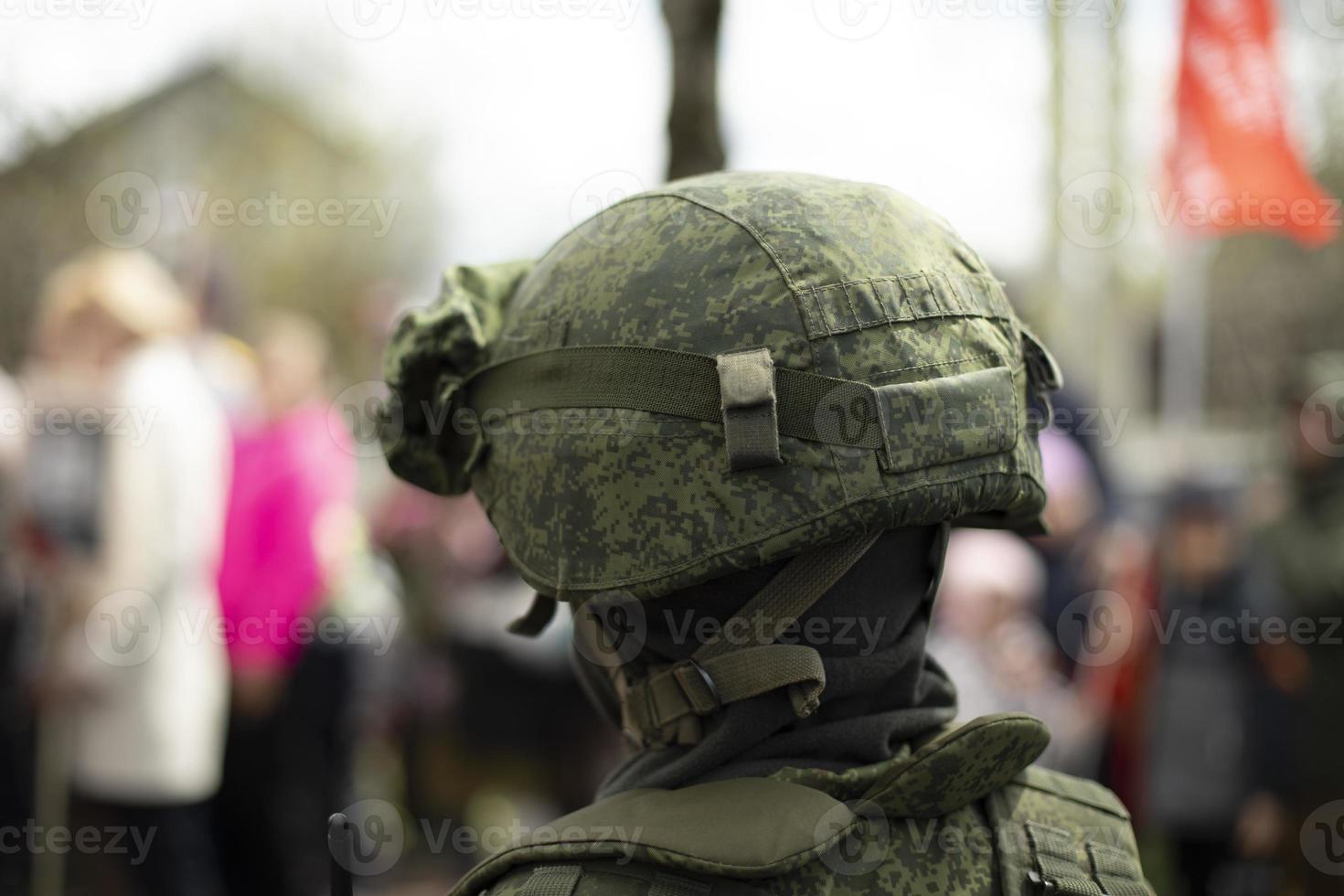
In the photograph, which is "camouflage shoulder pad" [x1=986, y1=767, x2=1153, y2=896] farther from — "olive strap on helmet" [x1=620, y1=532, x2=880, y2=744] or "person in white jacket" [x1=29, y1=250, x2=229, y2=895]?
"person in white jacket" [x1=29, y1=250, x2=229, y2=895]

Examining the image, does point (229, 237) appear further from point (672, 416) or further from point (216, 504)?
point (672, 416)

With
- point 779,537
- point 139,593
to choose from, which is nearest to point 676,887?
point 779,537

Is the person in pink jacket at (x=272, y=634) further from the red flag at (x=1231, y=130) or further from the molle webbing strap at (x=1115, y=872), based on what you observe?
the red flag at (x=1231, y=130)

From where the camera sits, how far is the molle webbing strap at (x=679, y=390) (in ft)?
5.33

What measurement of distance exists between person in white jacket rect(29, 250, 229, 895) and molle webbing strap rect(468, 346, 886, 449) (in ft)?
8.11

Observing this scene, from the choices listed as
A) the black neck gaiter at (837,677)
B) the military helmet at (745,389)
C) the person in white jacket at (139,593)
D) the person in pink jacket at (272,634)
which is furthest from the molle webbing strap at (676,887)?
the person in pink jacket at (272,634)

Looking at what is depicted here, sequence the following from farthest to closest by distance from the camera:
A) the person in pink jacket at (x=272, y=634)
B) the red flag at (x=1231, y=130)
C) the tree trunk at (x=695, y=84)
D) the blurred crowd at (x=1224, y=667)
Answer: the red flag at (x=1231, y=130) < the blurred crowd at (x=1224, y=667) < the person in pink jacket at (x=272, y=634) < the tree trunk at (x=695, y=84)

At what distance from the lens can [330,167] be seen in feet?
84.2

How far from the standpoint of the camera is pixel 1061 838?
1.68 meters

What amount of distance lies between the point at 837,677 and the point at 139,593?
2866 millimetres

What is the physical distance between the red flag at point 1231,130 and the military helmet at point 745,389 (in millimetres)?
4033

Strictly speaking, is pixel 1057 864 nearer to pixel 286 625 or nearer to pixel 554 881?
pixel 554 881

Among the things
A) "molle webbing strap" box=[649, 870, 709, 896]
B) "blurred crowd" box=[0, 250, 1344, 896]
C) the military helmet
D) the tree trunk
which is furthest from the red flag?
"molle webbing strap" box=[649, 870, 709, 896]

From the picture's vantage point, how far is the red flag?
5270mm
